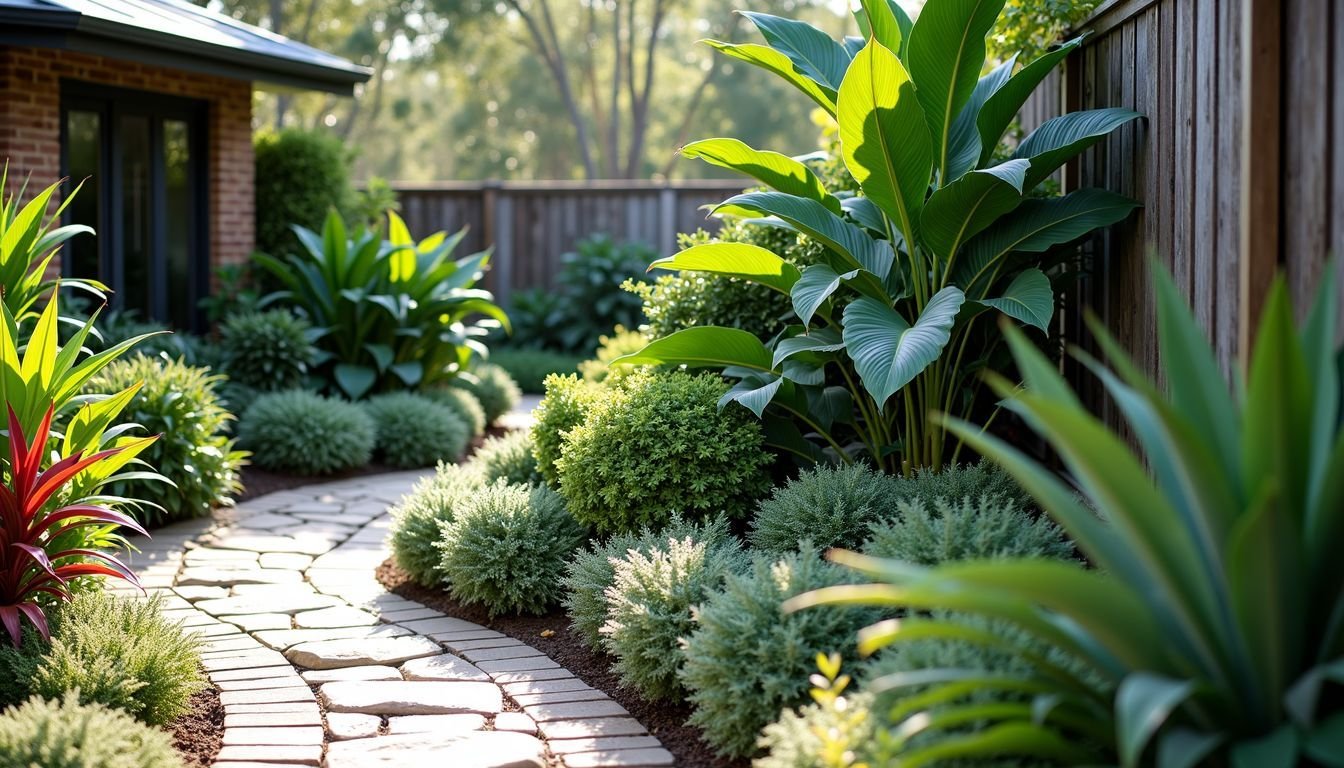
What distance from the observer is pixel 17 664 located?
3.24 metres

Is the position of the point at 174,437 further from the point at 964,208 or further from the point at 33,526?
the point at 964,208

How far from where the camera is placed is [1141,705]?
6.09ft

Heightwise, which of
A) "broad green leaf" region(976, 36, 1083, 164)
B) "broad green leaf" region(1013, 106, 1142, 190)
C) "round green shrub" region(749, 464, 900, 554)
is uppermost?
"broad green leaf" region(976, 36, 1083, 164)

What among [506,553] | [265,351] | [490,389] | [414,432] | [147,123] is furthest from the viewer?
[490,389]

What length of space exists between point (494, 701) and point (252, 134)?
6.89 m

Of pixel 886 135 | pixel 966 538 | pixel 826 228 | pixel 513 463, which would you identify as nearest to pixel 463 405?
pixel 513 463

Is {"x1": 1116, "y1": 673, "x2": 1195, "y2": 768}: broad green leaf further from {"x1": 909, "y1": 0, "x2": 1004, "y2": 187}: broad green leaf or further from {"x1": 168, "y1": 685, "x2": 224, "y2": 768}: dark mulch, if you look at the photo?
{"x1": 909, "y1": 0, "x2": 1004, "y2": 187}: broad green leaf

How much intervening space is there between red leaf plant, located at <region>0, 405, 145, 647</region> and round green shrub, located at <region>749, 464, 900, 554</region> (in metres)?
1.94

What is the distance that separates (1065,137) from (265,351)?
5316 millimetres

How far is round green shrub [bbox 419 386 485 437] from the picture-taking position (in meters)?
8.12

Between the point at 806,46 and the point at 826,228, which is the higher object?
the point at 806,46

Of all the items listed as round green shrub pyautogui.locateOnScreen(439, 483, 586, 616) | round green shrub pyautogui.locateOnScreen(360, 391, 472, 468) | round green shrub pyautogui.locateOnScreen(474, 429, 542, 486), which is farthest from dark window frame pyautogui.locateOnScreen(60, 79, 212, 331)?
round green shrub pyautogui.locateOnScreen(439, 483, 586, 616)

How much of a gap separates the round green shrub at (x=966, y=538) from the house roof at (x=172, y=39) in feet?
18.1

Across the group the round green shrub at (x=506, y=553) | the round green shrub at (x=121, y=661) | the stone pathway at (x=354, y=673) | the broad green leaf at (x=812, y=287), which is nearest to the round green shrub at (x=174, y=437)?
the stone pathway at (x=354, y=673)
